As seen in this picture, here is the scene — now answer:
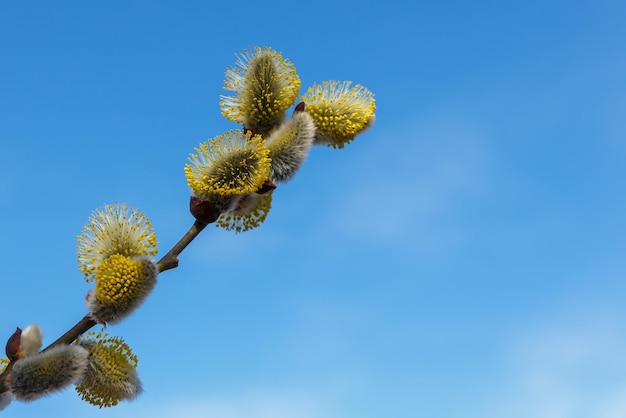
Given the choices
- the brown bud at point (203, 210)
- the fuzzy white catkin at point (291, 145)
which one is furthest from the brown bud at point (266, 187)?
the brown bud at point (203, 210)


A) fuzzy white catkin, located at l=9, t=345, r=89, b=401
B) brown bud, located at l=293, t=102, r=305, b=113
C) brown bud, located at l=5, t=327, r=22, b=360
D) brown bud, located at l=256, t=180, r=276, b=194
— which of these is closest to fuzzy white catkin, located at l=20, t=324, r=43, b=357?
brown bud, located at l=5, t=327, r=22, b=360

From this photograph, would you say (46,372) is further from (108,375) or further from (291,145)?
(291,145)

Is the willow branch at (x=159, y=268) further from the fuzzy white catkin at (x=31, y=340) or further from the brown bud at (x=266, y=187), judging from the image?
the brown bud at (x=266, y=187)

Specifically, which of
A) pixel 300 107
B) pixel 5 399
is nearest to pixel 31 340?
pixel 5 399

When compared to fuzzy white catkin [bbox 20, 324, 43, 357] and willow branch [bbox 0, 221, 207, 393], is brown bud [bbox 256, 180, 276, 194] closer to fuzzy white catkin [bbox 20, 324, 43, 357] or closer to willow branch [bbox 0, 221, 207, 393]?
willow branch [bbox 0, 221, 207, 393]

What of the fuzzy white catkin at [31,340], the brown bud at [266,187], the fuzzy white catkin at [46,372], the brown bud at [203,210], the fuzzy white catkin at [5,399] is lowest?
the fuzzy white catkin at [5,399]

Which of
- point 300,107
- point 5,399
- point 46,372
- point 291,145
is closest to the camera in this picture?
point 46,372
